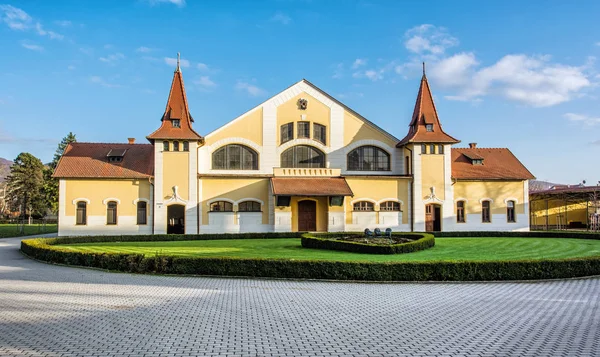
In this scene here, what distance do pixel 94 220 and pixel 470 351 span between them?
105ft

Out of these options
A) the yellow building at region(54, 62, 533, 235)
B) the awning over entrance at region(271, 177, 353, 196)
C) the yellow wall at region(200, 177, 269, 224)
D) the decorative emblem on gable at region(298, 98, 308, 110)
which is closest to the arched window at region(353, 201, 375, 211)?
the yellow building at region(54, 62, 533, 235)

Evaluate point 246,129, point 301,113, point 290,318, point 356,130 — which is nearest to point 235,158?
point 246,129

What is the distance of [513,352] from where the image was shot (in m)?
8.33

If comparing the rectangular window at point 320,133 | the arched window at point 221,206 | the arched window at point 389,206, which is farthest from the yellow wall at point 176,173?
the arched window at point 389,206

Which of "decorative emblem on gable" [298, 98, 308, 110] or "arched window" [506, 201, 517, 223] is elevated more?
"decorative emblem on gable" [298, 98, 308, 110]

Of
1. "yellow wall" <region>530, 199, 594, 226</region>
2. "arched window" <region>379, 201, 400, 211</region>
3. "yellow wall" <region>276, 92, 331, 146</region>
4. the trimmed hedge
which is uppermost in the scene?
"yellow wall" <region>276, 92, 331, 146</region>

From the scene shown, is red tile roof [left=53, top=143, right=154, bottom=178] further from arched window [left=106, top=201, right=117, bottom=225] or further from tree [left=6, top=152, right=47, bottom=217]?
tree [left=6, top=152, right=47, bottom=217]

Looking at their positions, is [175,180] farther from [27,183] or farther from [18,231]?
[27,183]

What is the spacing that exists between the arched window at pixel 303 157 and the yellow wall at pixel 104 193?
11063 mm

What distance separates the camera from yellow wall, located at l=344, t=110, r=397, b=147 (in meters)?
37.6

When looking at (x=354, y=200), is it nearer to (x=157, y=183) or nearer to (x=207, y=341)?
(x=157, y=183)

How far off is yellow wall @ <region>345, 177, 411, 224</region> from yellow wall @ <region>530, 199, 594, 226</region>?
2188 cm

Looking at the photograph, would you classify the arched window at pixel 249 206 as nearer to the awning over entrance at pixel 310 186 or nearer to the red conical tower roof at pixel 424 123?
the awning over entrance at pixel 310 186

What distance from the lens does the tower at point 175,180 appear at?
34.5m
